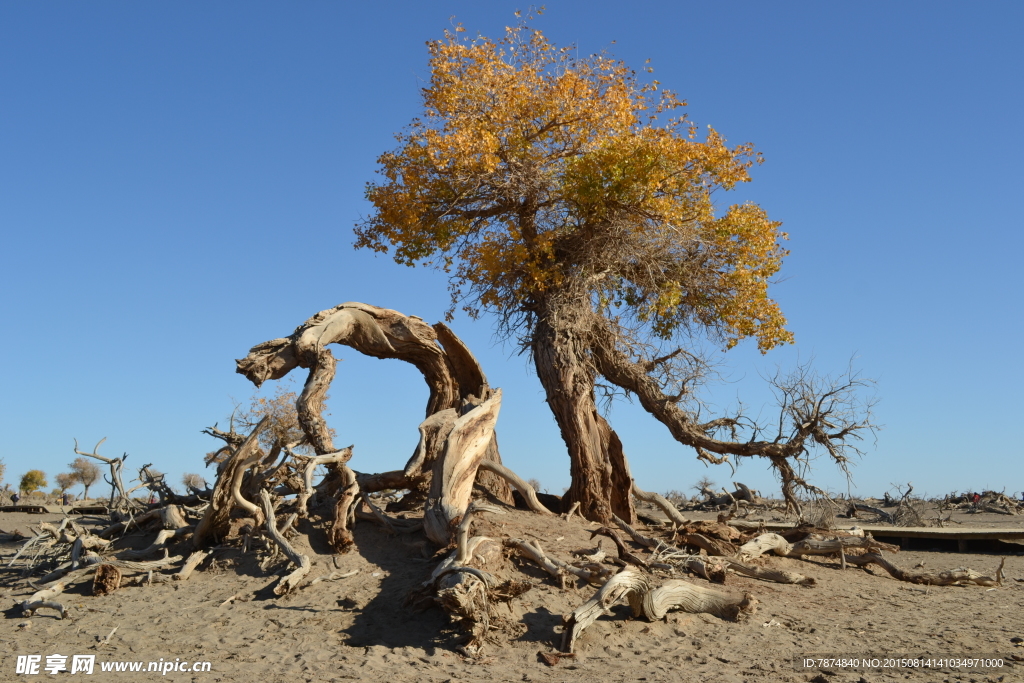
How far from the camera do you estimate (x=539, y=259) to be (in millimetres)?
13172

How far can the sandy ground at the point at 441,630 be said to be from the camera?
22.1 ft

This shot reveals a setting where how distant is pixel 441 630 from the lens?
7.64 m

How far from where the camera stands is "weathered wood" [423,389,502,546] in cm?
952

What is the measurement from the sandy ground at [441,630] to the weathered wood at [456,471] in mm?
368

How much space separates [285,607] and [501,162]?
7748 mm

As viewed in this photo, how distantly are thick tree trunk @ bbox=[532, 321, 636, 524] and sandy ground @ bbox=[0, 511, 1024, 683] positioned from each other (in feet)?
6.53

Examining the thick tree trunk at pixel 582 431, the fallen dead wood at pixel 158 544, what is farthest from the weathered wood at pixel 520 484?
the fallen dead wood at pixel 158 544

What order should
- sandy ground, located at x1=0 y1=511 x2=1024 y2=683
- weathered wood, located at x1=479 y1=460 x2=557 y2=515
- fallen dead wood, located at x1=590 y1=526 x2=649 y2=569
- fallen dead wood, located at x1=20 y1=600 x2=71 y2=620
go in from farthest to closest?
weathered wood, located at x1=479 y1=460 x2=557 y2=515
fallen dead wood, located at x1=590 y1=526 x2=649 y2=569
fallen dead wood, located at x1=20 y1=600 x2=71 y2=620
sandy ground, located at x1=0 y1=511 x2=1024 y2=683

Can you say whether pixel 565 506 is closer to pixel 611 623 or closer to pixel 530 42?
pixel 611 623

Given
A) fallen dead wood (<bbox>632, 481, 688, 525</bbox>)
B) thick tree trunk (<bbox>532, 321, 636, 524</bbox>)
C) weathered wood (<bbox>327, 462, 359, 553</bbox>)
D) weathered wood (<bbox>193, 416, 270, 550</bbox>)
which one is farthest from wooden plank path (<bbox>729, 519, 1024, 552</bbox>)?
weathered wood (<bbox>193, 416, 270, 550</bbox>)

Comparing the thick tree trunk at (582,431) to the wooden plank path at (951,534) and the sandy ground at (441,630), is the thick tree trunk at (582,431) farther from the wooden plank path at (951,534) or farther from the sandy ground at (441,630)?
the wooden plank path at (951,534)

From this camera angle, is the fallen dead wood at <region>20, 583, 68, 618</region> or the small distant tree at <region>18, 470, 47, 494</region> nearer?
the fallen dead wood at <region>20, 583, 68, 618</region>

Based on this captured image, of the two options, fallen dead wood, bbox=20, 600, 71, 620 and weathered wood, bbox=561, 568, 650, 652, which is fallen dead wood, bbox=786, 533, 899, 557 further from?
fallen dead wood, bbox=20, 600, 71, 620

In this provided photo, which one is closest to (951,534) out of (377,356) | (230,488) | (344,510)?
(377,356)
